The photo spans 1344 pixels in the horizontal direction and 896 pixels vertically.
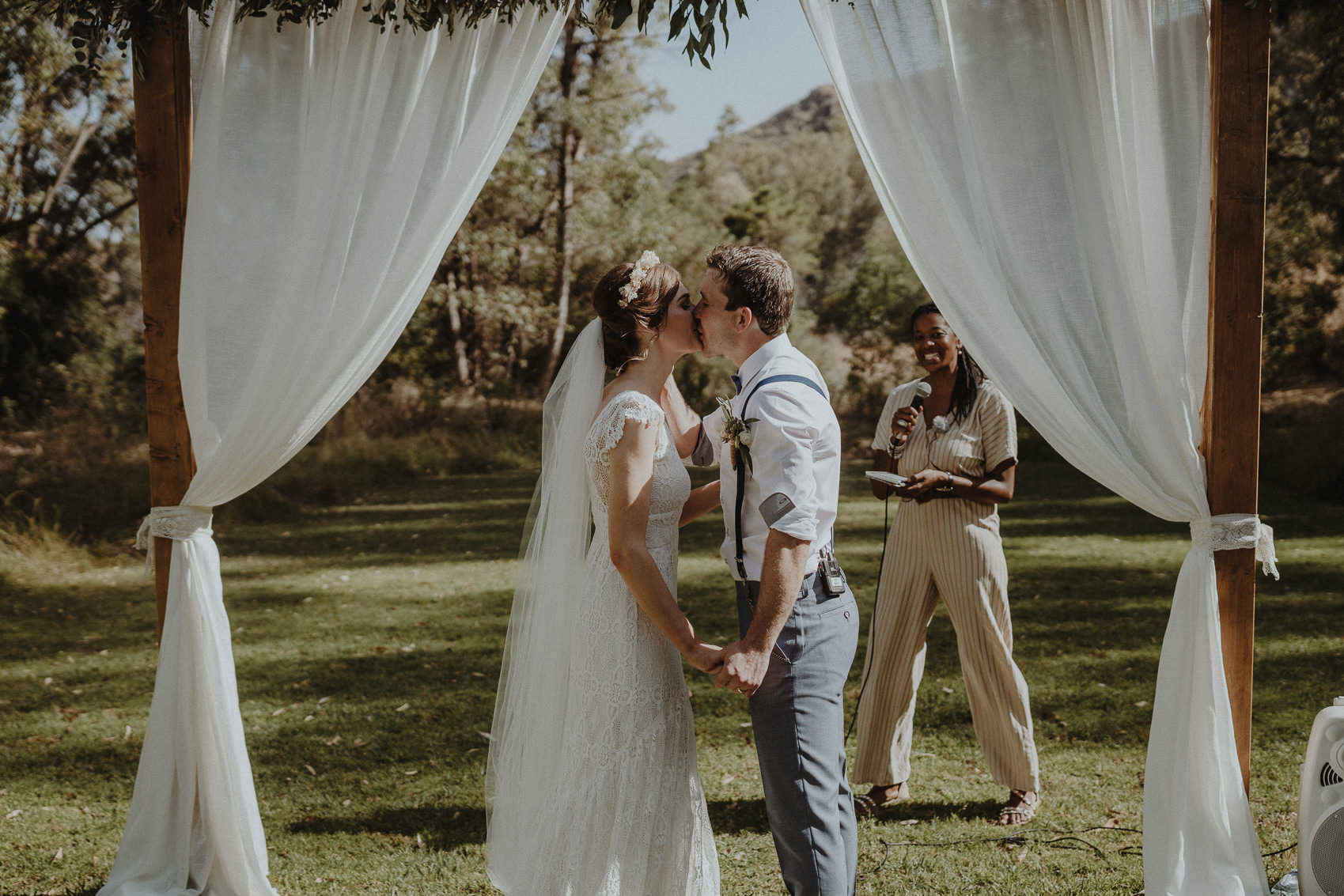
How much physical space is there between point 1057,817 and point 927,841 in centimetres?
58

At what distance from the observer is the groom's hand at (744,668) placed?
247 cm

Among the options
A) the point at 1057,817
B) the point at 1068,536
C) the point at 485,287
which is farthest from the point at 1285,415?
the point at 485,287

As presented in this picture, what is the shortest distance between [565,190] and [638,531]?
67.4 ft

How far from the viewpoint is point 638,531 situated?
265 centimetres

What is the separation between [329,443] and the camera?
15.5 metres

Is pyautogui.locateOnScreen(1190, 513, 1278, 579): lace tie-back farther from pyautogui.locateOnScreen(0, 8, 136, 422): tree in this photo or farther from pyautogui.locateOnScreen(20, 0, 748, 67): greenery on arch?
pyautogui.locateOnScreen(0, 8, 136, 422): tree

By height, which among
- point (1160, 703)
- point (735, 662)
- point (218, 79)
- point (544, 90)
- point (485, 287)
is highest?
point (544, 90)

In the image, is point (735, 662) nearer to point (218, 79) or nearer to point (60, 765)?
point (218, 79)

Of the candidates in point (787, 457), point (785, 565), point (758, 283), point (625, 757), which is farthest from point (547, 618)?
point (758, 283)

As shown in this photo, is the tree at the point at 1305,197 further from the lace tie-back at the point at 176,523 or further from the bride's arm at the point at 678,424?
the lace tie-back at the point at 176,523

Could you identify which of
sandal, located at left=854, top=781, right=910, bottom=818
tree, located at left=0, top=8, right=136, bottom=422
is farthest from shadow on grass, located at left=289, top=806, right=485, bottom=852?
tree, located at left=0, top=8, right=136, bottom=422

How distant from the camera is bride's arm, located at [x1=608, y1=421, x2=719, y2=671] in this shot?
264 cm

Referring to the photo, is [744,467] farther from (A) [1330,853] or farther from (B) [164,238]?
(B) [164,238]

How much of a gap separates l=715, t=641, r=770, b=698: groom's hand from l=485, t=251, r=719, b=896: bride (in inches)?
3.8
